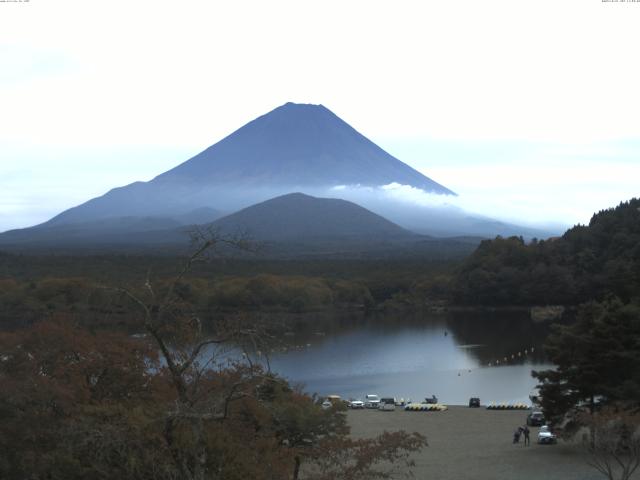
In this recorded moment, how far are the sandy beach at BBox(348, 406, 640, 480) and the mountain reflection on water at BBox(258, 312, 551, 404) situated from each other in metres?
3.19

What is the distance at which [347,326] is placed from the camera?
3762cm

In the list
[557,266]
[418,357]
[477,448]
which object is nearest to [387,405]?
[477,448]

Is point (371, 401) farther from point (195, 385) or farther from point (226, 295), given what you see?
point (226, 295)

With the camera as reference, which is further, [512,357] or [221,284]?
[221,284]

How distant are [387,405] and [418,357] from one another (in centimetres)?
917

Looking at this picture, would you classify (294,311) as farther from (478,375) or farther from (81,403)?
(81,403)

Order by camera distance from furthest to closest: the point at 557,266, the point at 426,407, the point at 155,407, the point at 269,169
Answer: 1. the point at 269,169
2. the point at 557,266
3. the point at 426,407
4. the point at 155,407

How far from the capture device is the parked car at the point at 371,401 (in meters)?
20.0

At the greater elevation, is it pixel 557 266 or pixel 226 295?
pixel 557 266

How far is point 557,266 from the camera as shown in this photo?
43.8 m

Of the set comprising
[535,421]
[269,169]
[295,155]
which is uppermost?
[295,155]

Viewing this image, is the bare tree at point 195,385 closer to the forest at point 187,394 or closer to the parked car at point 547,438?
the forest at point 187,394

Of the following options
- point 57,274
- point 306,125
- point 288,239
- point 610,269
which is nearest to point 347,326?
point 610,269


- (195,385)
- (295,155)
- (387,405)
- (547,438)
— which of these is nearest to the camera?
(195,385)
